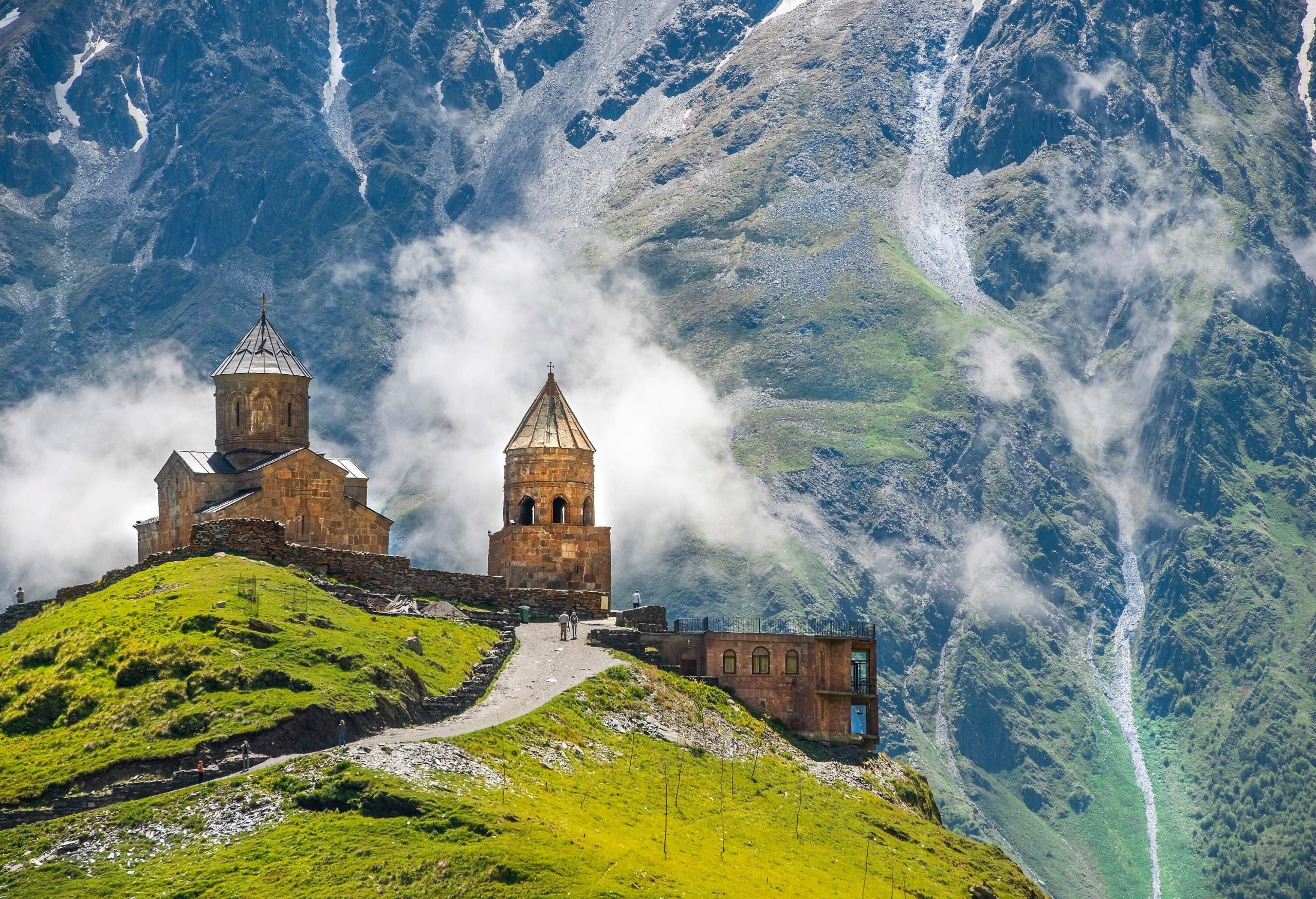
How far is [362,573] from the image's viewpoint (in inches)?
4385

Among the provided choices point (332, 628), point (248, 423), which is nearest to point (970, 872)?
point (332, 628)

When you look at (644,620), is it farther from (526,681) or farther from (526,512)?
(526,681)

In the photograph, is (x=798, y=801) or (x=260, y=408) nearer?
(x=798, y=801)

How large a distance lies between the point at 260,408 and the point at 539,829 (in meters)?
50.4

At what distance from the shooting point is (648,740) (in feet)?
322

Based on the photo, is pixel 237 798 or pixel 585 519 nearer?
pixel 237 798

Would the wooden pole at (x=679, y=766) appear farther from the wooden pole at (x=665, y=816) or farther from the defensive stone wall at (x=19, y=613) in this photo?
the defensive stone wall at (x=19, y=613)

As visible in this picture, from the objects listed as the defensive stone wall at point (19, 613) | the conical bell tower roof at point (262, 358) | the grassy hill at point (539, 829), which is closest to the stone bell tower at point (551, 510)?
the conical bell tower roof at point (262, 358)

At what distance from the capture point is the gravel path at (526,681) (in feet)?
291

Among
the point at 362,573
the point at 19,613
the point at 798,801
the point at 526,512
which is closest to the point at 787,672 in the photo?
the point at 798,801

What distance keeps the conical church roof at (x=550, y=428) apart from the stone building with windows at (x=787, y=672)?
15446 mm

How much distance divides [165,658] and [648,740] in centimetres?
2073

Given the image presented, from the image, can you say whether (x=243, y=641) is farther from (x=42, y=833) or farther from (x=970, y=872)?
(x=970, y=872)

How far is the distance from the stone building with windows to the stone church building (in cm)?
1889
